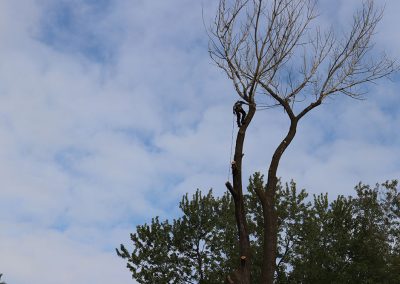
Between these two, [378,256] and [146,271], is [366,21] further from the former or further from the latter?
[146,271]

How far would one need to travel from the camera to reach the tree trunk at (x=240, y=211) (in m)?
8.25

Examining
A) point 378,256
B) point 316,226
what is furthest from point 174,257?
point 378,256

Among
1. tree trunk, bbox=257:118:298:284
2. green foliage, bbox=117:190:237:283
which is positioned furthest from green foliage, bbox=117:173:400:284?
tree trunk, bbox=257:118:298:284

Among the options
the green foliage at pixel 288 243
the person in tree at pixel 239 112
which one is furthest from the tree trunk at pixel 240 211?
the green foliage at pixel 288 243

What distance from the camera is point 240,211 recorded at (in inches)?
348

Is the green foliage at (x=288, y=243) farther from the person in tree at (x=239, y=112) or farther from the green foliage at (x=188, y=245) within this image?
the person in tree at (x=239, y=112)

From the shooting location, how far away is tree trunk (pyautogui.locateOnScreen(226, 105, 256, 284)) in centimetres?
825

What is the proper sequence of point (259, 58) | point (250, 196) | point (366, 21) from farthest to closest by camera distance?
1. point (250, 196)
2. point (366, 21)
3. point (259, 58)

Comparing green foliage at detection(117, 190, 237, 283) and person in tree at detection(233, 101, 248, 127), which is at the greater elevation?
green foliage at detection(117, 190, 237, 283)

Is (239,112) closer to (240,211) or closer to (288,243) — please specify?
(240,211)

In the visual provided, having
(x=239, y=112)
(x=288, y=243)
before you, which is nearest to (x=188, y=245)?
(x=288, y=243)

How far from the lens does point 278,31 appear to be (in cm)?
934

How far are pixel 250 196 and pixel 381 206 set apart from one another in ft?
36.0

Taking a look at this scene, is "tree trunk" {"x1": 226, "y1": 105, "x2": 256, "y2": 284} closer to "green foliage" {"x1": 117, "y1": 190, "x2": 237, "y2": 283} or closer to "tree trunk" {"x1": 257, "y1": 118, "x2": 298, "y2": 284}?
"tree trunk" {"x1": 257, "y1": 118, "x2": 298, "y2": 284}
